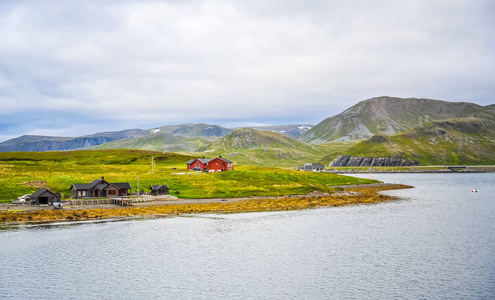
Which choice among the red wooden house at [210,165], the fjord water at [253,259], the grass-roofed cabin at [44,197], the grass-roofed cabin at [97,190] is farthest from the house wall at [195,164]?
the fjord water at [253,259]

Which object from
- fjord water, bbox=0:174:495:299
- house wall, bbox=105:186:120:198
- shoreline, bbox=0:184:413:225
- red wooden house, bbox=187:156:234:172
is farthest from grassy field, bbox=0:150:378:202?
fjord water, bbox=0:174:495:299

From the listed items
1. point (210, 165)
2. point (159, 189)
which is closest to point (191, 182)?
point (159, 189)

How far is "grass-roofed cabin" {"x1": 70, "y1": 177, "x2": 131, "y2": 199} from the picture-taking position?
A: 103562 mm

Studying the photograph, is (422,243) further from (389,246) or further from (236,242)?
(236,242)

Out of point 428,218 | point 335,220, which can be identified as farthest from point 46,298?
point 428,218

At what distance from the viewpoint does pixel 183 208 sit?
90.2 m

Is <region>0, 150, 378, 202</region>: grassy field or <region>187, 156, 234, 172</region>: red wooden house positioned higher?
<region>187, 156, 234, 172</region>: red wooden house

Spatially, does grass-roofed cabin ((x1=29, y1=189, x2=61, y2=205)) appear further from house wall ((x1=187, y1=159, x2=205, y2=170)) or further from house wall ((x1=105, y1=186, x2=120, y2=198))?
house wall ((x1=187, y1=159, x2=205, y2=170))

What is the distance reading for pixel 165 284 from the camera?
40.6m

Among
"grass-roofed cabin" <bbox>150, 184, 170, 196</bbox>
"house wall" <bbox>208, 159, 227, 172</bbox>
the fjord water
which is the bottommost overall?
the fjord water

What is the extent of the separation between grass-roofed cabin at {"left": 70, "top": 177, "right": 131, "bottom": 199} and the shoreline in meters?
11.3

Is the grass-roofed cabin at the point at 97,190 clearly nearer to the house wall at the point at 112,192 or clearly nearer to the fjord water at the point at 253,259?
the house wall at the point at 112,192

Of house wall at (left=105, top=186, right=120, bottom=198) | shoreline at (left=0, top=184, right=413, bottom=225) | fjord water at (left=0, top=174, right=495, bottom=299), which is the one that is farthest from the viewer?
house wall at (left=105, top=186, right=120, bottom=198)

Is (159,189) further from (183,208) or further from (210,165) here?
(210,165)
